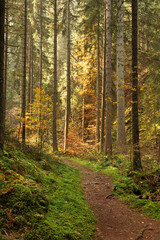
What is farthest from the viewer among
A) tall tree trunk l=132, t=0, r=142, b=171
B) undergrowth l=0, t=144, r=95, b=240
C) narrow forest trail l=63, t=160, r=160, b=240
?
tall tree trunk l=132, t=0, r=142, b=171

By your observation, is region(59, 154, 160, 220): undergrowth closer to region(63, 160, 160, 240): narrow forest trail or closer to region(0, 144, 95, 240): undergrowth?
region(63, 160, 160, 240): narrow forest trail

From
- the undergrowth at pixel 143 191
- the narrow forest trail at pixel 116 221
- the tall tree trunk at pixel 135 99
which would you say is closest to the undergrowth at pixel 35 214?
the narrow forest trail at pixel 116 221

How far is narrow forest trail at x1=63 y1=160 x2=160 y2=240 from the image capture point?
14.4ft

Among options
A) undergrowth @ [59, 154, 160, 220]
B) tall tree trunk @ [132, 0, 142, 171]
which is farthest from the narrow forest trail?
tall tree trunk @ [132, 0, 142, 171]

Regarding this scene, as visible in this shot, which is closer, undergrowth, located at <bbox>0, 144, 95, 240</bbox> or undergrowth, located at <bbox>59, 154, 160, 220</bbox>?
undergrowth, located at <bbox>0, 144, 95, 240</bbox>

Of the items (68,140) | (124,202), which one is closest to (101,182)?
(124,202)

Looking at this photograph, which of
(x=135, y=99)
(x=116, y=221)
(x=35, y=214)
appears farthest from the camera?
(x=135, y=99)

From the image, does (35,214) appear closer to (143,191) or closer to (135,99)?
(143,191)

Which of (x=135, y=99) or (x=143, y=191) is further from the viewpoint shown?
(x=135, y=99)

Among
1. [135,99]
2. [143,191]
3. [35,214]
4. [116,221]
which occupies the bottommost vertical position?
[116,221]

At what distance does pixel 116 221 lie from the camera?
5164 mm

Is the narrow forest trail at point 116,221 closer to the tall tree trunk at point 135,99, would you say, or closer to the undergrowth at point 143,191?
the undergrowth at point 143,191

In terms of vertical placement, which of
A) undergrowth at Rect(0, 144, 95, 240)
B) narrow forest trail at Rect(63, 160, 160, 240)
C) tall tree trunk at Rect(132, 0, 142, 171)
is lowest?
narrow forest trail at Rect(63, 160, 160, 240)

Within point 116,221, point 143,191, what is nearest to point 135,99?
point 143,191
